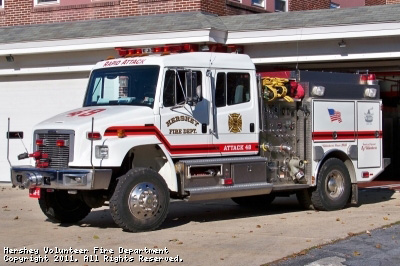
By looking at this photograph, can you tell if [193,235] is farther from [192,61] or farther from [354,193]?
[354,193]

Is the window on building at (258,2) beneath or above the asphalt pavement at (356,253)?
above

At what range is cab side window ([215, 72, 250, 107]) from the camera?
1311 cm

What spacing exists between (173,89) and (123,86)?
84cm

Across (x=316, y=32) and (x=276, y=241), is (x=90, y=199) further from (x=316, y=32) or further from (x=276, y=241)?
(x=316, y=32)

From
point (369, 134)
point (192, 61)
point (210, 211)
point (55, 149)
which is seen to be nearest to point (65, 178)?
point (55, 149)

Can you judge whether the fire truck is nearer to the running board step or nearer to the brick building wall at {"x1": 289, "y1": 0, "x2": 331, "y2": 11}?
the running board step

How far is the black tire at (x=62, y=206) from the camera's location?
12.8 metres

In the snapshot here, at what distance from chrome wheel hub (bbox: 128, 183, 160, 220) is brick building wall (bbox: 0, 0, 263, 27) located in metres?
8.71

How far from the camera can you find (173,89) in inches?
488

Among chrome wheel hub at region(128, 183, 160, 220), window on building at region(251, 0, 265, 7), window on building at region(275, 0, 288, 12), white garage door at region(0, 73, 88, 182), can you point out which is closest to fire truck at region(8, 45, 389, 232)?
chrome wheel hub at region(128, 183, 160, 220)

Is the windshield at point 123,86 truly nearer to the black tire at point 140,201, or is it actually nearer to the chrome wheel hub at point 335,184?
the black tire at point 140,201

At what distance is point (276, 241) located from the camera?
11.0 m

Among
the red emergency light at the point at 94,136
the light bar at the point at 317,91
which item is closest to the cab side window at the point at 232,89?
the light bar at the point at 317,91

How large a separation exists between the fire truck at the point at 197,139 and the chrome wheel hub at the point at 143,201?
0.01 m
